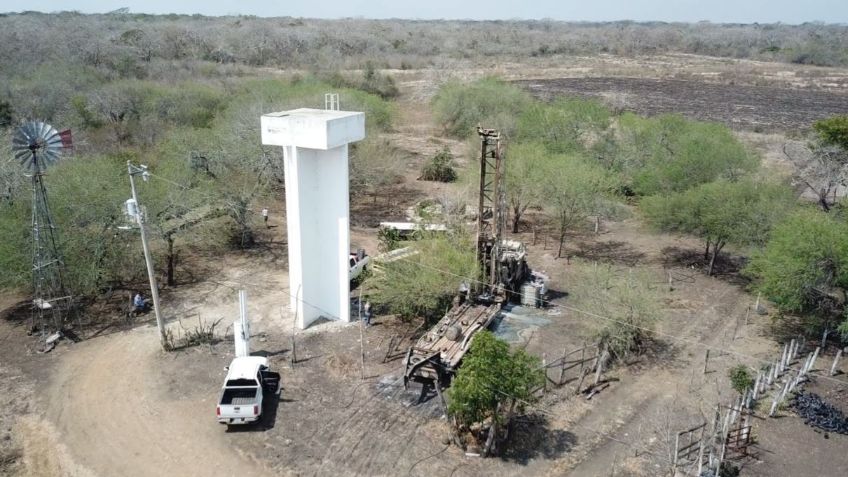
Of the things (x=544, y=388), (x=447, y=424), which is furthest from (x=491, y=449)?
(x=544, y=388)

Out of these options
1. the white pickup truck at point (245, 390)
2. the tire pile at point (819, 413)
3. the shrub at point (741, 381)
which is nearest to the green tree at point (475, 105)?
the shrub at point (741, 381)

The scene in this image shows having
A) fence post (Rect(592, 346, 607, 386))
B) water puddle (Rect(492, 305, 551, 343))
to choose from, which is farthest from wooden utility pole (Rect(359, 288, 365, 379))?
fence post (Rect(592, 346, 607, 386))

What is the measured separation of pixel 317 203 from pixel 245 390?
7.70m

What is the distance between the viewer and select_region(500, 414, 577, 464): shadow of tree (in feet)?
55.4

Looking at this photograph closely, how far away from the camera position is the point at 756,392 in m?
19.4

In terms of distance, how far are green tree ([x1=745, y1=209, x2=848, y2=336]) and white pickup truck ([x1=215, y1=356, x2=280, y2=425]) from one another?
17.9 meters

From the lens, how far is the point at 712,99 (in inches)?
3194

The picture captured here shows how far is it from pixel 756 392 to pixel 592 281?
7.18m

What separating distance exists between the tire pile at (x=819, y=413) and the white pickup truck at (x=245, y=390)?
16.1 metres

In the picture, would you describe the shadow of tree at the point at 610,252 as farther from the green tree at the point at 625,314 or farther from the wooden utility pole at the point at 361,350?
the wooden utility pole at the point at 361,350

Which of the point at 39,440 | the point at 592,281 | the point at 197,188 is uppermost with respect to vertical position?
the point at 197,188

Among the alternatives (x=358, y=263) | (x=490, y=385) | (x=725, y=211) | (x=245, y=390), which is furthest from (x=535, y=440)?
(x=725, y=211)

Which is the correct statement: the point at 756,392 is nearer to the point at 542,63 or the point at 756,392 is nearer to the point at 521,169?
the point at 521,169

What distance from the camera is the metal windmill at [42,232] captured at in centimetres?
2150
